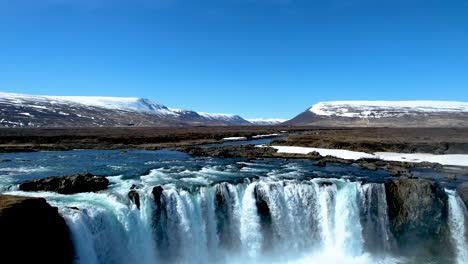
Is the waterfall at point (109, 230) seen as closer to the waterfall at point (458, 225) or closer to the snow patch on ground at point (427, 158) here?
the waterfall at point (458, 225)

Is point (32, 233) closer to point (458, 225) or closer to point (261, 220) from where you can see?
point (261, 220)

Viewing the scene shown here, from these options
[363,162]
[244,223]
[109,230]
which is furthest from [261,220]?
[363,162]

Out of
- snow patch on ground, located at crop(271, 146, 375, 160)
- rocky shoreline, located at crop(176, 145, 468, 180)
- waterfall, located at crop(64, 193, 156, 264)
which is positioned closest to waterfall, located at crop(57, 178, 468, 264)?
waterfall, located at crop(64, 193, 156, 264)

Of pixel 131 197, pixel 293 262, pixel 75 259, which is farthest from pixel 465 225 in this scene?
pixel 75 259

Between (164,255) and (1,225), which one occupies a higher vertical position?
(1,225)

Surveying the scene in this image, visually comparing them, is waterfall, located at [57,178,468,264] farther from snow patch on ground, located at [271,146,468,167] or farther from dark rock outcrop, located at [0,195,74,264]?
snow patch on ground, located at [271,146,468,167]

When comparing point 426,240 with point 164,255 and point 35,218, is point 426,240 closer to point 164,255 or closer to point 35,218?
point 164,255

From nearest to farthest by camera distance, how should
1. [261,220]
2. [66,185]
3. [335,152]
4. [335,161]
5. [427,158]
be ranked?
[66,185]
[261,220]
[335,161]
[427,158]
[335,152]

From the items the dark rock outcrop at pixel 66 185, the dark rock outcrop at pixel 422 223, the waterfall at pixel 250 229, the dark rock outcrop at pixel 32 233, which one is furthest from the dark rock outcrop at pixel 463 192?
the dark rock outcrop at pixel 32 233
